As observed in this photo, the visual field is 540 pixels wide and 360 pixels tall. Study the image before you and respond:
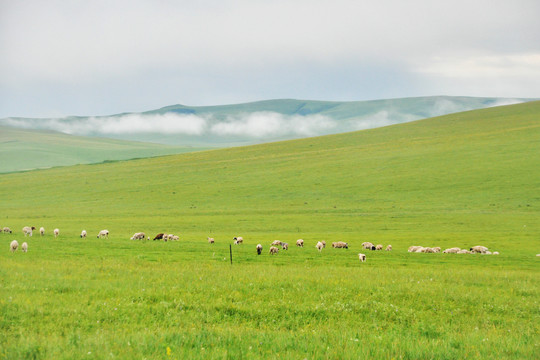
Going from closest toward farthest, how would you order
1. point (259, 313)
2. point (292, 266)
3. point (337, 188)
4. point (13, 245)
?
point (259, 313) → point (292, 266) → point (13, 245) → point (337, 188)

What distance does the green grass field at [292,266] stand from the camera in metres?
9.21

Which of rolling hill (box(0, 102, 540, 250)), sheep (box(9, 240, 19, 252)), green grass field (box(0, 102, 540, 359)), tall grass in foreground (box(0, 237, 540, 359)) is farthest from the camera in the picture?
rolling hill (box(0, 102, 540, 250))

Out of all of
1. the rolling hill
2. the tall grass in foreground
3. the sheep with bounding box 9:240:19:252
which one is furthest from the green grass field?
the sheep with bounding box 9:240:19:252

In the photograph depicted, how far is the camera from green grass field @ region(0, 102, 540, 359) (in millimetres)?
9211

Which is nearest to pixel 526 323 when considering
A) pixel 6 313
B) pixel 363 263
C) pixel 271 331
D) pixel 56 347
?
pixel 271 331

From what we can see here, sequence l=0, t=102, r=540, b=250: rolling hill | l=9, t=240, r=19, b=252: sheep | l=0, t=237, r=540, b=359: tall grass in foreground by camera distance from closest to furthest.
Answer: l=0, t=237, r=540, b=359: tall grass in foreground → l=9, t=240, r=19, b=252: sheep → l=0, t=102, r=540, b=250: rolling hill

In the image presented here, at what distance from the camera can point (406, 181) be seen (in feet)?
264

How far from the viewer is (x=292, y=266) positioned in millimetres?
23609

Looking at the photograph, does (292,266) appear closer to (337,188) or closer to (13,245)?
(13,245)

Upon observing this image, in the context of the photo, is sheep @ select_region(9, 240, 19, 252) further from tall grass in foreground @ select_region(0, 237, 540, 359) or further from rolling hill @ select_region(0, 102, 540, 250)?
rolling hill @ select_region(0, 102, 540, 250)

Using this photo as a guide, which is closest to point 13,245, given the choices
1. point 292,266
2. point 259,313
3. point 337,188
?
point 292,266

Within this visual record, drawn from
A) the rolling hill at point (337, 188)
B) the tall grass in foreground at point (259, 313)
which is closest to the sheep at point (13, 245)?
the tall grass in foreground at point (259, 313)

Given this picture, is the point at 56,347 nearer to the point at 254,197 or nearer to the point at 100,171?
the point at 254,197

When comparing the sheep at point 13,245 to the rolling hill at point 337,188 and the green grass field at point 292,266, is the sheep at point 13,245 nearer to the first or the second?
the green grass field at point 292,266
